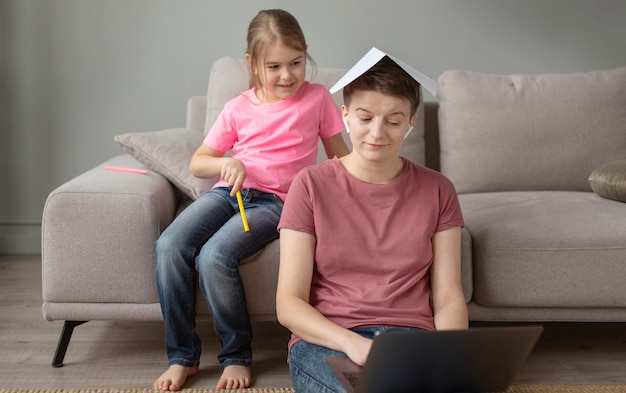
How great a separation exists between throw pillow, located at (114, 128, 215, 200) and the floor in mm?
452

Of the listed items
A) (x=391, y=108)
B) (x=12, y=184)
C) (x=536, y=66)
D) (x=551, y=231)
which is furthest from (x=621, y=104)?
(x=12, y=184)

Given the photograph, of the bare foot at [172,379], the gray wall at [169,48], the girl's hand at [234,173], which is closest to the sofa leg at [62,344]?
the bare foot at [172,379]

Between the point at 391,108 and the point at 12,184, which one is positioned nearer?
the point at 391,108

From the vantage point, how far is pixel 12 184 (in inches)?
127

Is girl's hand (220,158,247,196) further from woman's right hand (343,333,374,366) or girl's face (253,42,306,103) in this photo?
woman's right hand (343,333,374,366)

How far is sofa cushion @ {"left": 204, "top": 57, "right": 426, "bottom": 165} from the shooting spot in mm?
2531

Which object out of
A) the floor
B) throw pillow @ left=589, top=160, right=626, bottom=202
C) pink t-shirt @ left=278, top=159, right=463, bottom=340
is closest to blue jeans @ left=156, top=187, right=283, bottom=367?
the floor

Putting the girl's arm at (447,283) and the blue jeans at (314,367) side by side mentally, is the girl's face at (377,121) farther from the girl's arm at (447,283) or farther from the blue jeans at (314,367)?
the blue jeans at (314,367)

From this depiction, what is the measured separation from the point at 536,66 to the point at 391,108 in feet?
6.17

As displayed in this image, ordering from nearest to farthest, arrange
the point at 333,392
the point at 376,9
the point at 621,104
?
the point at 333,392, the point at 621,104, the point at 376,9

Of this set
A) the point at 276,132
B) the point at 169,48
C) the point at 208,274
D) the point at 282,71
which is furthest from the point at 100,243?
the point at 169,48

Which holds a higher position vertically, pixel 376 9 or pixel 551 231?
pixel 376 9

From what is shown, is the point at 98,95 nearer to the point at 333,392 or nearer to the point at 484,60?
the point at 484,60

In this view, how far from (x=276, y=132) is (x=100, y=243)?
52 cm
